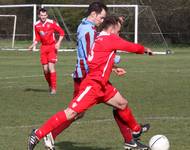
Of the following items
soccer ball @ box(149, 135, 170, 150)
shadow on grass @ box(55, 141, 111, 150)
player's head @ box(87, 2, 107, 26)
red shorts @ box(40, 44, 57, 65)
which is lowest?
red shorts @ box(40, 44, 57, 65)

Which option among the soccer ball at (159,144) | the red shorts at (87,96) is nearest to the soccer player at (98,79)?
the red shorts at (87,96)

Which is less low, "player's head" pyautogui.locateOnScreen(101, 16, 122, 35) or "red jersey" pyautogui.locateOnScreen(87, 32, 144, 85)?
"player's head" pyautogui.locateOnScreen(101, 16, 122, 35)

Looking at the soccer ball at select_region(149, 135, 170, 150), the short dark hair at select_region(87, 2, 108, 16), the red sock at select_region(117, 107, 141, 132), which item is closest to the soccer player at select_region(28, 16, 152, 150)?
the red sock at select_region(117, 107, 141, 132)

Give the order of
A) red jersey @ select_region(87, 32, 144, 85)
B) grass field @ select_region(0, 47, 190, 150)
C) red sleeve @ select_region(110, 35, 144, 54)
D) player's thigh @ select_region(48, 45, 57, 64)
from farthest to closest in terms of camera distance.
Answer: player's thigh @ select_region(48, 45, 57, 64) < grass field @ select_region(0, 47, 190, 150) < red jersey @ select_region(87, 32, 144, 85) < red sleeve @ select_region(110, 35, 144, 54)

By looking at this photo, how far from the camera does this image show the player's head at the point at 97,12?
8914mm

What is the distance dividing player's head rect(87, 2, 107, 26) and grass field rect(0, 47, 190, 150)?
1.80 m

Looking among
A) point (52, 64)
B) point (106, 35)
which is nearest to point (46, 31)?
point (52, 64)

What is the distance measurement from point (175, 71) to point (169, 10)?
34385 millimetres

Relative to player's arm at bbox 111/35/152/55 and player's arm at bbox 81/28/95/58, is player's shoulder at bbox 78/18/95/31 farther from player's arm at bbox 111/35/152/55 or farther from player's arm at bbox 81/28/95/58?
player's arm at bbox 111/35/152/55

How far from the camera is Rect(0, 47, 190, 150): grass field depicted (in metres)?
9.29

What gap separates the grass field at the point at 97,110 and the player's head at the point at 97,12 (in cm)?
180

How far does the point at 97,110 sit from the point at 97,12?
4.28m

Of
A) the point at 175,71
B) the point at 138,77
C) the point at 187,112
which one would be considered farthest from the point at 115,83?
the point at 187,112

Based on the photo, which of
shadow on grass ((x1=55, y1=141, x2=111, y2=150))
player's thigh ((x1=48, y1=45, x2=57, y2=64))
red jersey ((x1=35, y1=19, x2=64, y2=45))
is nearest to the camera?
shadow on grass ((x1=55, y1=141, x2=111, y2=150))
